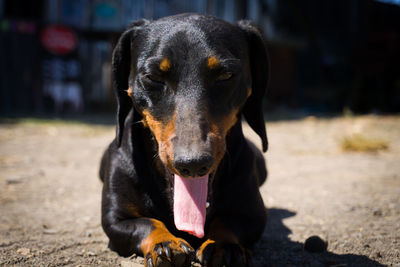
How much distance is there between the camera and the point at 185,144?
1912 mm

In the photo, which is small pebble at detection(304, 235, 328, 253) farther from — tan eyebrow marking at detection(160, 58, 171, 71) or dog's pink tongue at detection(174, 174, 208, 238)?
tan eyebrow marking at detection(160, 58, 171, 71)

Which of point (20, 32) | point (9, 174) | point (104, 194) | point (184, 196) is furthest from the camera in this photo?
point (20, 32)

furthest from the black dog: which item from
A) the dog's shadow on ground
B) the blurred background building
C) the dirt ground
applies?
the blurred background building

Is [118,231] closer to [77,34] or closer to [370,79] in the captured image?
[77,34]

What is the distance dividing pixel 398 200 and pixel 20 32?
11793 millimetres

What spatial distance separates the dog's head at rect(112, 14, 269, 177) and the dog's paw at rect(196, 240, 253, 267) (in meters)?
0.46

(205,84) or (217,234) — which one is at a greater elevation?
(205,84)

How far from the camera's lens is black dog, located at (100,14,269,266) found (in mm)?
2039

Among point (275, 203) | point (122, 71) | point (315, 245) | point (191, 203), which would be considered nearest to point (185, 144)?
point (191, 203)

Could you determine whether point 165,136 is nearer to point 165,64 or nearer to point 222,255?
point 165,64

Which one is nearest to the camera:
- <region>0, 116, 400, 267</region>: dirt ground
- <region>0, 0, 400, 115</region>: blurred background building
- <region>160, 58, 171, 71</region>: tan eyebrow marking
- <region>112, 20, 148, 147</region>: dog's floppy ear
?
<region>160, 58, 171, 71</region>: tan eyebrow marking

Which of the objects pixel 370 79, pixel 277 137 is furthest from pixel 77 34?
pixel 370 79

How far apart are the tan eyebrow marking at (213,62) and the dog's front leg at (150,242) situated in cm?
94

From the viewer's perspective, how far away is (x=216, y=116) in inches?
86.4
